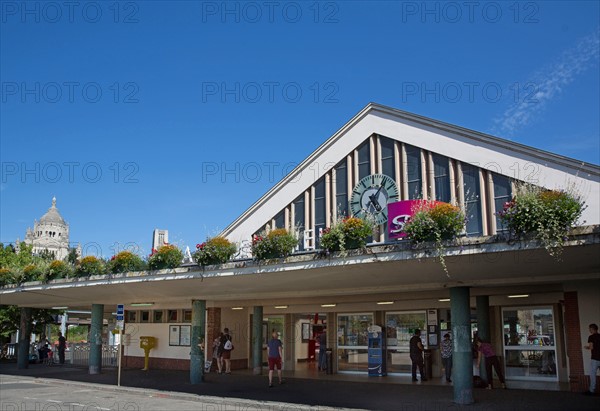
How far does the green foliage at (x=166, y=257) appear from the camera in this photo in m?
15.5

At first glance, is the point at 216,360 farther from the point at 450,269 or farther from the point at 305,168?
the point at 450,269

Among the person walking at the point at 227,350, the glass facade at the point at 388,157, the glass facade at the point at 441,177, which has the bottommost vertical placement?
the person walking at the point at 227,350

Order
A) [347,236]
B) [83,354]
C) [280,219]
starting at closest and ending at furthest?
[347,236] → [280,219] → [83,354]

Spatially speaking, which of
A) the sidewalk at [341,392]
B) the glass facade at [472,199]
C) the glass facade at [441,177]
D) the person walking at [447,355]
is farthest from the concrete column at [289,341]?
the glass facade at [472,199]

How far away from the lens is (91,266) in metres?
17.7

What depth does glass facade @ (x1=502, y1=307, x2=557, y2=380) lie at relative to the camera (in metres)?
17.0

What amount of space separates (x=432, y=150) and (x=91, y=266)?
13.4 meters

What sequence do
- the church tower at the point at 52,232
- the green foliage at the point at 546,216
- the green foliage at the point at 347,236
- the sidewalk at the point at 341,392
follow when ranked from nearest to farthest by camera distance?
the green foliage at the point at 546,216
the green foliage at the point at 347,236
the sidewalk at the point at 341,392
the church tower at the point at 52,232

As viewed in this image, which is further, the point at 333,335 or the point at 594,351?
the point at 333,335

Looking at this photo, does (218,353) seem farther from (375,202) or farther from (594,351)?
(594,351)

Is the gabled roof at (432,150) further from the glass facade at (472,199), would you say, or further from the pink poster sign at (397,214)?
the pink poster sign at (397,214)

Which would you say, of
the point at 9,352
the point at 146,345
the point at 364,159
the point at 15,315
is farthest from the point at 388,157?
the point at 9,352

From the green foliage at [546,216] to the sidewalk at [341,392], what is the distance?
425 cm

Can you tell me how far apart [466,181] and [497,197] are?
1.48 meters
